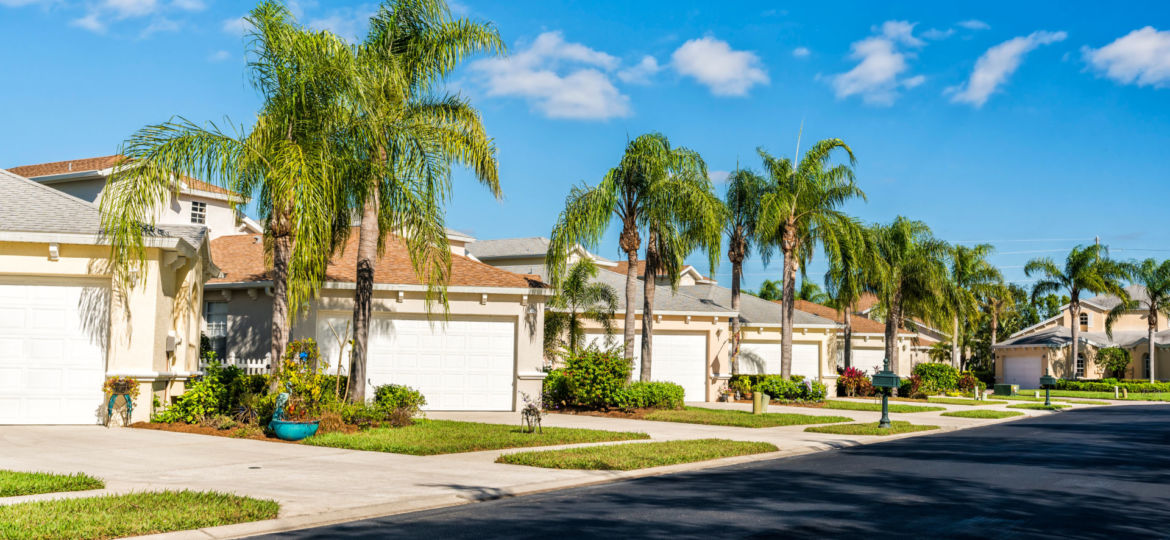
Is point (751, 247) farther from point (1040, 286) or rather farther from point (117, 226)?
point (1040, 286)

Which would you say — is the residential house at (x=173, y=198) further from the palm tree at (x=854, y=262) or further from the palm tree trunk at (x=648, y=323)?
the palm tree at (x=854, y=262)

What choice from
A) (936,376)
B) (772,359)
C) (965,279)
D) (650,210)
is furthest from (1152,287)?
(650,210)

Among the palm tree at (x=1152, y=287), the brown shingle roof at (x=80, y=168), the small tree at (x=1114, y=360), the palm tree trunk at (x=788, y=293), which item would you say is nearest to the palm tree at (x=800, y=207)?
the palm tree trunk at (x=788, y=293)

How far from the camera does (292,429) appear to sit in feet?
51.3

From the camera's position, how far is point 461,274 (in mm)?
23641

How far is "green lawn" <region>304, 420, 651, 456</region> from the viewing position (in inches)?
579

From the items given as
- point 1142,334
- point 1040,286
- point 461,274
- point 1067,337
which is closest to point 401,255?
point 461,274

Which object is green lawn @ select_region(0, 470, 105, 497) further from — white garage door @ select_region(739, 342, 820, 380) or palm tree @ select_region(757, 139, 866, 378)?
white garage door @ select_region(739, 342, 820, 380)

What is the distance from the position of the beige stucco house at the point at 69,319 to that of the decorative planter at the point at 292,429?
323 cm

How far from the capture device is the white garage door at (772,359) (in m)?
37.0

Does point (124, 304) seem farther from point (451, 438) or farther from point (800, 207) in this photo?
point (800, 207)

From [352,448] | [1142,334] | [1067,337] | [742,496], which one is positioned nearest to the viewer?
[742,496]

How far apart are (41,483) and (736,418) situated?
1650 cm

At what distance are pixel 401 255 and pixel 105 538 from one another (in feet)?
59.4
